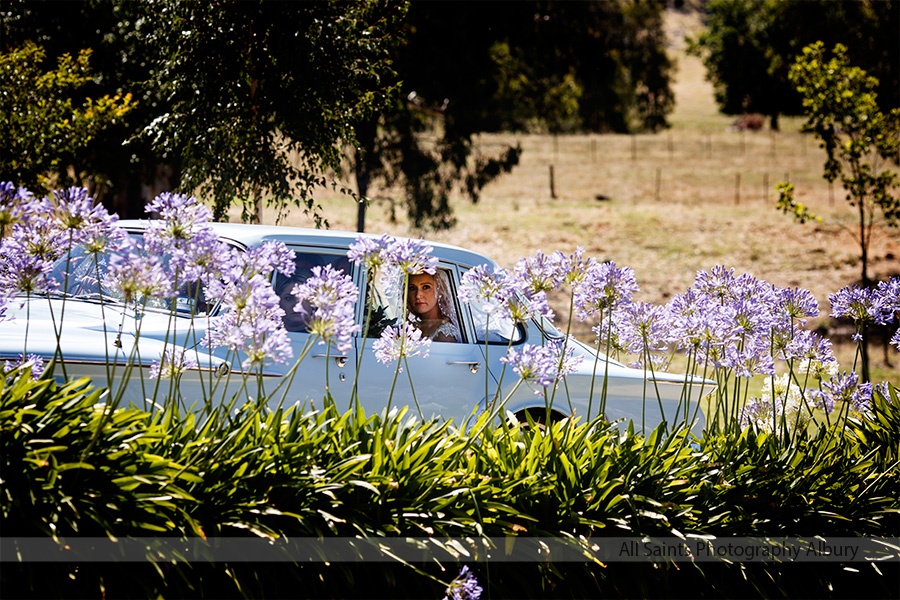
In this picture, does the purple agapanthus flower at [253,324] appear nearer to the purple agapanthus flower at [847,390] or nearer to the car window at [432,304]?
the car window at [432,304]

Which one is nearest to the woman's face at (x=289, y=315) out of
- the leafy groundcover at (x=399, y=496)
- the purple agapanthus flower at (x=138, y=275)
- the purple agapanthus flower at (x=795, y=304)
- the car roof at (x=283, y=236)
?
the car roof at (x=283, y=236)

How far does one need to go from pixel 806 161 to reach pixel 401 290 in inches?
1790

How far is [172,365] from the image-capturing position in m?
3.76

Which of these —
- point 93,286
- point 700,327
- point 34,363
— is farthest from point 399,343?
point 93,286

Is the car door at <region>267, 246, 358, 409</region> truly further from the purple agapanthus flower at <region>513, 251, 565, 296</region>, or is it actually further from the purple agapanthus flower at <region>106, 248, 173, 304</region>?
the purple agapanthus flower at <region>106, 248, 173, 304</region>

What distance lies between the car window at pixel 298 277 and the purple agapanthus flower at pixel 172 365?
1068 millimetres

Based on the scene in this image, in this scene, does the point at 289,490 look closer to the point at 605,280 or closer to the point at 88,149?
the point at 605,280

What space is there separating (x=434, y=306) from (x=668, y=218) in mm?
26798

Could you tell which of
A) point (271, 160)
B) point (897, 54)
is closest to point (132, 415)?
point (271, 160)

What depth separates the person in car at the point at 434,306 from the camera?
564cm
